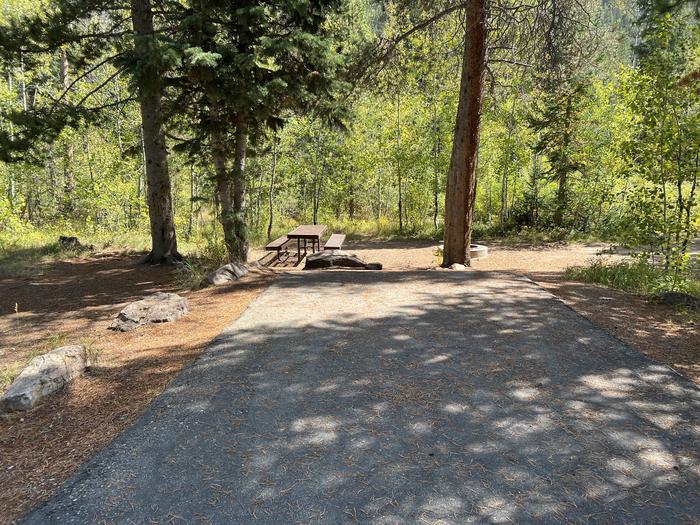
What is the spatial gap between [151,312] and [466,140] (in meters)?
6.87

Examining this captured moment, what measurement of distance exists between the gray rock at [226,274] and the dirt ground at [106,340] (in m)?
0.27

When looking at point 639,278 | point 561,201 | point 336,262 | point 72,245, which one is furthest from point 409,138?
point 72,245

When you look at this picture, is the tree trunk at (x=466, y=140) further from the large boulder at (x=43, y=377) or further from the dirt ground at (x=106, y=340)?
the large boulder at (x=43, y=377)

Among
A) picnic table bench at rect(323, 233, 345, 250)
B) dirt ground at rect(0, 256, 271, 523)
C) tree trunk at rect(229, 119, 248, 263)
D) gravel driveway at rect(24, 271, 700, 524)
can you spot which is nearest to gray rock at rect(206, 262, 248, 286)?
dirt ground at rect(0, 256, 271, 523)

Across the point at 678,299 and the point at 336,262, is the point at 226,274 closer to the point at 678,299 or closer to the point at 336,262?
the point at 336,262

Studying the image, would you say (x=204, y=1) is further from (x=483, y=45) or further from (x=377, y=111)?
(x=377, y=111)

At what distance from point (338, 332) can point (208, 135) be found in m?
6.11

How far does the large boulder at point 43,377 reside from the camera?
3.33m

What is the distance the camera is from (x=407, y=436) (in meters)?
Result: 2.87

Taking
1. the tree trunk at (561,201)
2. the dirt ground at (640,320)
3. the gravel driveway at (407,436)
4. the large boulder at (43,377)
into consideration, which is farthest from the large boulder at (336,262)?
the tree trunk at (561,201)

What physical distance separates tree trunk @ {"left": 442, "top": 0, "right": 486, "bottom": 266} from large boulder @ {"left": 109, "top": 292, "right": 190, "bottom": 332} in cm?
602

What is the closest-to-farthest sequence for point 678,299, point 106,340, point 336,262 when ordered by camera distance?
point 106,340
point 678,299
point 336,262

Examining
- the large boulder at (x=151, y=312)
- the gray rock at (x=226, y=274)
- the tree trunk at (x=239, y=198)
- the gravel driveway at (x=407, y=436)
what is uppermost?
the tree trunk at (x=239, y=198)

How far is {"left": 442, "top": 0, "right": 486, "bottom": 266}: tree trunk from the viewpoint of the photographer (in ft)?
27.1
